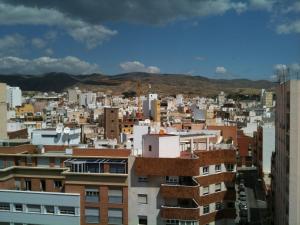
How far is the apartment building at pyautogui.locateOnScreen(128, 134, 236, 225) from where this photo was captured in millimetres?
25734

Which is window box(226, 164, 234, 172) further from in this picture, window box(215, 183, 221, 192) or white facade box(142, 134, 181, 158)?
white facade box(142, 134, 181, 158)

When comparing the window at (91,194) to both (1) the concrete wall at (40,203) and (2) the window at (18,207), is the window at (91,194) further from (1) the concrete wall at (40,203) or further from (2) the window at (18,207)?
(2) the window at (18,207)

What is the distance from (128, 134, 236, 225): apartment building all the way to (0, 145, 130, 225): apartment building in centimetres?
103

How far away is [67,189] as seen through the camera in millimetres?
27703

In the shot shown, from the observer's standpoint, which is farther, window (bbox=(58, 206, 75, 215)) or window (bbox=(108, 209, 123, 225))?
window (bbox=(58, 206, 75, 215))

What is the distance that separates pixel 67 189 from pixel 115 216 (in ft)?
11.6

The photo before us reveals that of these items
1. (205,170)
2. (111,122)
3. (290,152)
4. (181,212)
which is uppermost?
(111,122)

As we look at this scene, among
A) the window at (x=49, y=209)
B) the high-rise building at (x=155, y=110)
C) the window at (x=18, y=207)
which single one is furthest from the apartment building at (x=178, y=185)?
the high-rise building at (x=155, y=110)

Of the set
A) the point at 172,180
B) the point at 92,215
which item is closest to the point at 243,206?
the point at 172,180

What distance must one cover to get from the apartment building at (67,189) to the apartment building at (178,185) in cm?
103

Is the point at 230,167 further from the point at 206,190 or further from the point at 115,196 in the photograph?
the point at 115,196

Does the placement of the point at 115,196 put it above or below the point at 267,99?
below

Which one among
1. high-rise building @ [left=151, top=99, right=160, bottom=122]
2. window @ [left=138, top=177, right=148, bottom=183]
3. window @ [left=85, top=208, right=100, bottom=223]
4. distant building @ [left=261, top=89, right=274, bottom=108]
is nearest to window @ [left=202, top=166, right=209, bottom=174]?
window @ [left=138, top=177, right=148, bottom=183]

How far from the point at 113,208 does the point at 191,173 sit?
537cm
